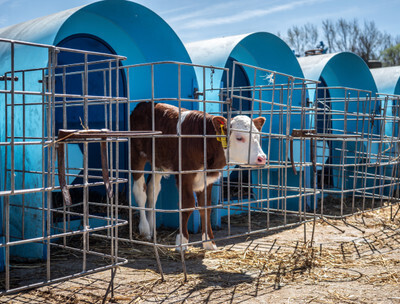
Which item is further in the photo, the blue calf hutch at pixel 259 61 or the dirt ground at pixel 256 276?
the blue calf hutch at pixel 259 61

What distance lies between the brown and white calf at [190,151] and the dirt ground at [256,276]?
1.53 feet

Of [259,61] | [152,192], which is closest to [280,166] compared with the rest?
[152,192]

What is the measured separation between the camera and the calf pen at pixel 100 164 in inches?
150

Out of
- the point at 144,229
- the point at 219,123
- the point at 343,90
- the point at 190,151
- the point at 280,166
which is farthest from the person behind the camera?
the point at 343,90

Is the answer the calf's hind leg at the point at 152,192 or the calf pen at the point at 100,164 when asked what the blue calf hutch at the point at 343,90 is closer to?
the calf pen at the point at 100,164

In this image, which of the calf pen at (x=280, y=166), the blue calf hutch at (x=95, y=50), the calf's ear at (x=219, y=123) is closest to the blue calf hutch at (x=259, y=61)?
the calf pen at (x=280, y=166)

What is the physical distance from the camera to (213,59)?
8.49 meters

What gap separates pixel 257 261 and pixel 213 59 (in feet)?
13.5

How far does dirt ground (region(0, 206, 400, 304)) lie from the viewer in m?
4.29

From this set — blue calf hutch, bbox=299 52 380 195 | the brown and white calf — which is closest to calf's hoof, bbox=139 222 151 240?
the brown and white calf

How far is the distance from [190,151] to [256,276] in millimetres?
1980

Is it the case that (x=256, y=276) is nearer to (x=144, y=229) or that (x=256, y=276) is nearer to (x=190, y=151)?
(x=190, y=151)

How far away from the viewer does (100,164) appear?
7.17 metres

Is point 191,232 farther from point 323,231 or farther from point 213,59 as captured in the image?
point 213,59
